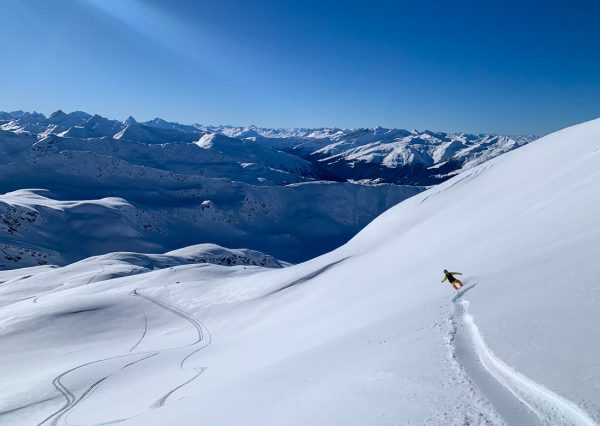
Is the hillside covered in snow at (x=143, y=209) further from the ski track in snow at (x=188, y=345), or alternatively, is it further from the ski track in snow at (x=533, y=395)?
the ski track in snow at (x=533, y=395)

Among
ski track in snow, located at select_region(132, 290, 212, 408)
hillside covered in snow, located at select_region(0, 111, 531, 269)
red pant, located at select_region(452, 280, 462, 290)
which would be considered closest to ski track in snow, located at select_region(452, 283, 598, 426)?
red pant, located at select_region(452, 280, 462, 290)

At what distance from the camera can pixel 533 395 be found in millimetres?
4305

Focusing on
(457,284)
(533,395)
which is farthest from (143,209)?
(533,395)

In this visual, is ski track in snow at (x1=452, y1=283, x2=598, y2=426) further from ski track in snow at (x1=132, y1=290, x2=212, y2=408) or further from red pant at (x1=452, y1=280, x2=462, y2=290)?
ski track in snow at (x1=132, y1=290, x2=212, y2=408)

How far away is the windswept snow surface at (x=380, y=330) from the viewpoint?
480cm

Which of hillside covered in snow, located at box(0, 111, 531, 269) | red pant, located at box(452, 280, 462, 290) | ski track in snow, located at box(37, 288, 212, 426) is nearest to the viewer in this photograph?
red pant, located at box(452, 280, 462, 290)

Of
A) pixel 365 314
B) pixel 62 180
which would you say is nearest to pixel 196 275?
pixel 365 314

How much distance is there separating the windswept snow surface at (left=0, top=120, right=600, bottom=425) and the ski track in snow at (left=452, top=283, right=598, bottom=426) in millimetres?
20

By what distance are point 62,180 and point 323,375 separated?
112 meters

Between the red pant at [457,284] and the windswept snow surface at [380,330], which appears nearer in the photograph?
the windswept snow surface at [380,330]

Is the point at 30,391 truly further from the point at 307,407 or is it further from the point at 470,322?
the point at 470,322

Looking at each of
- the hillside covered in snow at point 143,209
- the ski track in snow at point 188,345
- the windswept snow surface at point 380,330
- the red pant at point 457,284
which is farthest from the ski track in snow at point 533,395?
the hillside covered in snow at point 143,209

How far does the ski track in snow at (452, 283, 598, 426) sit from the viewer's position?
3756 millimetres

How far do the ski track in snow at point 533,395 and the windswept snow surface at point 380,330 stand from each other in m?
0.02
